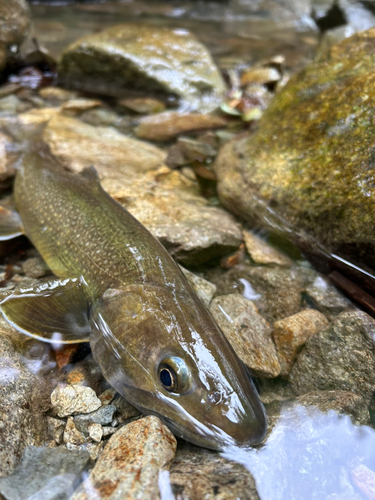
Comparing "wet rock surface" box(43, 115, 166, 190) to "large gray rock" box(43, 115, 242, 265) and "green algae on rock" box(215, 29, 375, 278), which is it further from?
"green algae on rock" box(215, 29, 375, 278)

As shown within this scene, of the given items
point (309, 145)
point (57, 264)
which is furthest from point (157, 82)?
point (57, 264)

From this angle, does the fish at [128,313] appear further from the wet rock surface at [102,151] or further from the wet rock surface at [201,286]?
the wet rock surface at [102,151]

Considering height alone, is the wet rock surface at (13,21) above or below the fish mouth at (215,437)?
above

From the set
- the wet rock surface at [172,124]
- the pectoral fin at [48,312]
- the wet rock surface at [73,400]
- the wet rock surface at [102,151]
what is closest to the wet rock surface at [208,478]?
the wet rock surface at [73,400]

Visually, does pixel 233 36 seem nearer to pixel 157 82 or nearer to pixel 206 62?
pixel 206 62

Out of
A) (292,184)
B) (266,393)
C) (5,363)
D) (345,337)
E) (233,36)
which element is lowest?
(5,363)

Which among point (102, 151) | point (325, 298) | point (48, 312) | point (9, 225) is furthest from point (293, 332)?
point (102, 151)
